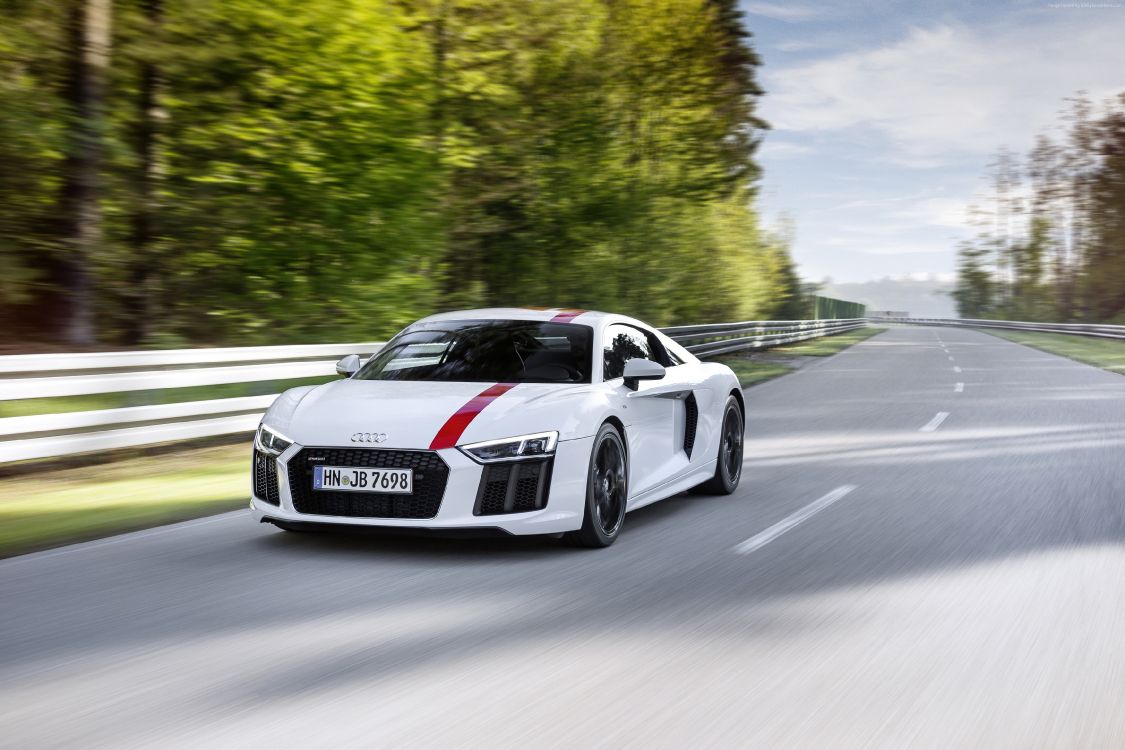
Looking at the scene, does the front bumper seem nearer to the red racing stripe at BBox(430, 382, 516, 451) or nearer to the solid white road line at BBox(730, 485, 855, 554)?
the red racing stripe at BBox(430, 382, 516, 451)

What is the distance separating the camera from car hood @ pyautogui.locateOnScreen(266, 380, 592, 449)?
6281 mm

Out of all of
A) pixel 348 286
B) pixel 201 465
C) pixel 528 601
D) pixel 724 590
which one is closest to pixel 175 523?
pixel 201 465

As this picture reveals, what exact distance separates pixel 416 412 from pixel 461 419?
0.92ft

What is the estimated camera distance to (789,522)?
306 inches

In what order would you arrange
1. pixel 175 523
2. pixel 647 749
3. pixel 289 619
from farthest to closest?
1. pixel 175 523
2. pixel 289 619
3. pixel 647 749

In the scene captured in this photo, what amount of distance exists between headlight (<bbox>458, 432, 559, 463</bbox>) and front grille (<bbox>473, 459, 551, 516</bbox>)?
4cm

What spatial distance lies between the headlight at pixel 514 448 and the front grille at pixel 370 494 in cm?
18

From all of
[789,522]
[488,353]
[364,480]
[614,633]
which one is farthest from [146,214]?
[614,633]

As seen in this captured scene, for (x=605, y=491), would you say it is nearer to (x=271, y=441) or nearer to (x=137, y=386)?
(x=271, y=441)

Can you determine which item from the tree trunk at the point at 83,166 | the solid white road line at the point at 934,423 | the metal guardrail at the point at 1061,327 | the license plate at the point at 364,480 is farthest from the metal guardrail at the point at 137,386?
the metal guardrail at the point at 1061,327

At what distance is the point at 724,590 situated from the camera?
5781 mm

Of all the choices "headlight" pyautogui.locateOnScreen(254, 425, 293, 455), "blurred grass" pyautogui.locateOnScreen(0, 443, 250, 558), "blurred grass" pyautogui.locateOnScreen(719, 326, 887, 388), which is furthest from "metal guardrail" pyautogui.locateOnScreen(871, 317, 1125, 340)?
"headlight" pyautogui.locateOnScreen(254, 425, 293, 455)

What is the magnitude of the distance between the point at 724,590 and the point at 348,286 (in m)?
12.5

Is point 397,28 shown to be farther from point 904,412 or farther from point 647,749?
point 647,749
